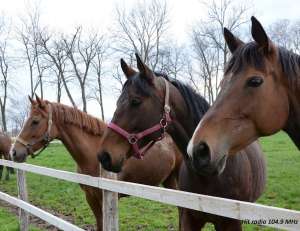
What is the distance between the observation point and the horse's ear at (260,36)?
6.18 feet

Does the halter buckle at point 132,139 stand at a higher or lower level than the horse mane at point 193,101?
lower

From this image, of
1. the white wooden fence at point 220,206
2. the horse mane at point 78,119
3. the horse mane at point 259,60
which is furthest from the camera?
the horse mane at point 78,119

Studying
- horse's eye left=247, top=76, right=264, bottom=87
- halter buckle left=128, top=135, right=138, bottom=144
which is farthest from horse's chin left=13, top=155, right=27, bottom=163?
horse's eye left=247, top=76, right=264, bottom=87

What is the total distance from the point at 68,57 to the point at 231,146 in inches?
1472

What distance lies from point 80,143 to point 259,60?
3.08 metres

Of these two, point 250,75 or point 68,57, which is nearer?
point 250,75

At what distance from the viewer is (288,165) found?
9.86 meters

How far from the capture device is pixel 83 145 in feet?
14.8

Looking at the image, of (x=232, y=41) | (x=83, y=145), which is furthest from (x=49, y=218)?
(x=232, y=41)

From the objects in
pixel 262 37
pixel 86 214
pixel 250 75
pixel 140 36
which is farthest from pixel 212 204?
pixel 140 36

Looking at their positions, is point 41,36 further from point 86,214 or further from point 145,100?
point 145,100

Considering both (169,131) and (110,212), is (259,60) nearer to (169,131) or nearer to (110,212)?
(169,131)

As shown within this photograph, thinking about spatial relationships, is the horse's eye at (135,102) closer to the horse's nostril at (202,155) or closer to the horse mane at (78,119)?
the horse's nostril at (202,155)

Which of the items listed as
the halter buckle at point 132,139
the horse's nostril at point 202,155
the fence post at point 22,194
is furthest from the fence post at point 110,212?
the fence post at point 22,194
